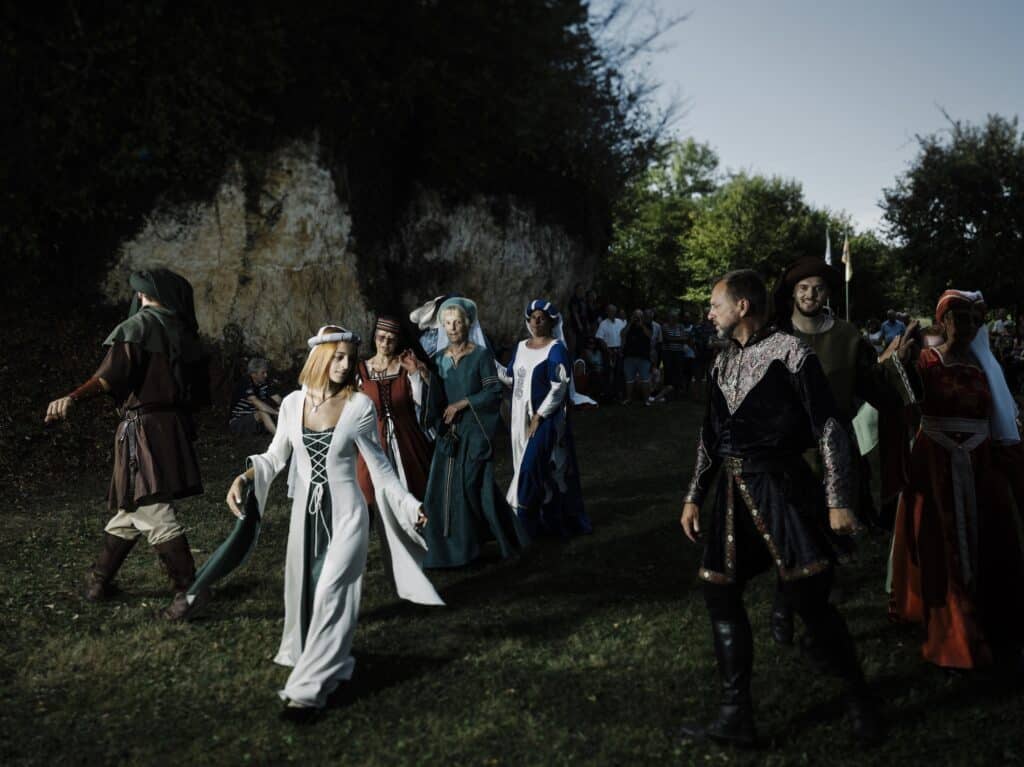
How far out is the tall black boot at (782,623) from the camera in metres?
5.49

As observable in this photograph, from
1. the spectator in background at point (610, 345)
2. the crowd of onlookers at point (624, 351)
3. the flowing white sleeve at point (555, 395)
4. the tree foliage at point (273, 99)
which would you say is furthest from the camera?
the spectator in background at point (610, 345)

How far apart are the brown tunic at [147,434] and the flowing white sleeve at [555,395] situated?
10.2 ft

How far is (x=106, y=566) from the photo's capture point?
6.59 metres

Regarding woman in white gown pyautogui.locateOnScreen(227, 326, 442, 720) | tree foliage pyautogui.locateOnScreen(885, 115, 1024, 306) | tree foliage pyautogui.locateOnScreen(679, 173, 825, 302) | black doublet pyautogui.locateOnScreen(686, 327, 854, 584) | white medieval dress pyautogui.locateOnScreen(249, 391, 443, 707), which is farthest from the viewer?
tree foliage pyautogui.locateOnScreen(679, 173, 825, 302)

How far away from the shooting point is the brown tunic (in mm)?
6340

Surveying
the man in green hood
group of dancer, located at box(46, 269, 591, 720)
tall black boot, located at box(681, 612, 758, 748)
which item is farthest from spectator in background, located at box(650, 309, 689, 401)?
tall black boot, located at box(681, 612, 758, 748)

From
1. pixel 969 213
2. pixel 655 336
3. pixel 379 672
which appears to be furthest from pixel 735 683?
pixel 969 213

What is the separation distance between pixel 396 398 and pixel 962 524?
13.4 ft

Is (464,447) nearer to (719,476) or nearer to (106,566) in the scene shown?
(719,476)

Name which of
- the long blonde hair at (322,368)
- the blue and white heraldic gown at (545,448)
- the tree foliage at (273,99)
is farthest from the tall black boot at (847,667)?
the tree foliage at (273,99)

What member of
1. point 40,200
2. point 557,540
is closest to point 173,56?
point 40,200

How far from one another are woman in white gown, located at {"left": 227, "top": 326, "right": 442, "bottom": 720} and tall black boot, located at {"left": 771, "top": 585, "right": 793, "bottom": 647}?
1.92m

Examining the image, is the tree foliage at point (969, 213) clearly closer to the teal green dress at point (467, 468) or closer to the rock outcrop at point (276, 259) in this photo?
the rock outcrop at point (276, 259)

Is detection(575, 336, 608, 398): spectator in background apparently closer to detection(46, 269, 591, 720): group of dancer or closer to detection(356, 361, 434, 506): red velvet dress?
detection(46, 269, 591, 720): group of dancer
